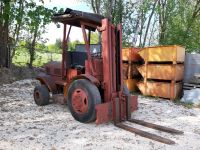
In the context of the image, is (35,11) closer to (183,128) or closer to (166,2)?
(183,128)

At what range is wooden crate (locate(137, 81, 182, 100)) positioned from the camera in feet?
28.9

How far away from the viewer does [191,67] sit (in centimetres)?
923

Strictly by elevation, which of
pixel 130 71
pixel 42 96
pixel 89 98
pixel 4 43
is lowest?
pixel 42 96

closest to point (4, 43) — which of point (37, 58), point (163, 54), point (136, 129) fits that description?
point (37, 58)

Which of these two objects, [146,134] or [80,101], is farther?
[80,101]

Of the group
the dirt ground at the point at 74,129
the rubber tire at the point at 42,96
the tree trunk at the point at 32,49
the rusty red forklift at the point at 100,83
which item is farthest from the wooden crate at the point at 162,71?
the tree trunk at the point at 32,49

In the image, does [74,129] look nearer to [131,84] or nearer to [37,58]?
[131,84]

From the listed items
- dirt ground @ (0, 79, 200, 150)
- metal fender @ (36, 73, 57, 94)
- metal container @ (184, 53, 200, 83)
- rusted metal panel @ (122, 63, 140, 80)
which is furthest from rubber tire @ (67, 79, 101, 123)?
metal container @ (184, 53, 200, 83)

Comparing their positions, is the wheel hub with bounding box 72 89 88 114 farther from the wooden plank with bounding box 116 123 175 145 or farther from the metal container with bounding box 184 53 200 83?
the metal container with bounding box 184 53 200 83

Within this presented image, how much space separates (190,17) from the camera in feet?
60.5

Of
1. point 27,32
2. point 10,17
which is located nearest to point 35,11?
point 10,17

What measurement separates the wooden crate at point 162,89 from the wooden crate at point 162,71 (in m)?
0.18

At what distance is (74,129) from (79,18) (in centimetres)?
223

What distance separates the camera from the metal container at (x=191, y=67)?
9.13m
